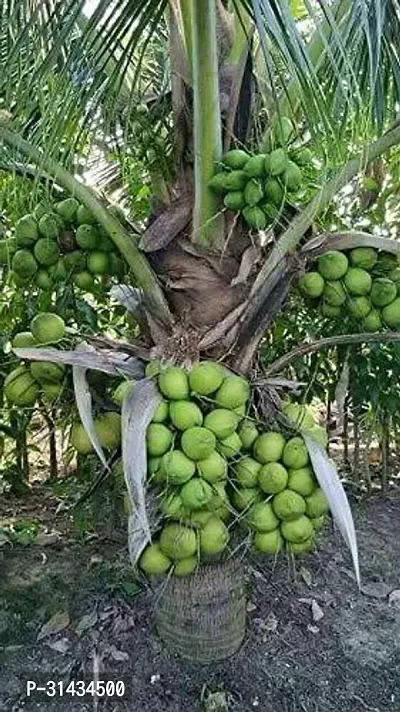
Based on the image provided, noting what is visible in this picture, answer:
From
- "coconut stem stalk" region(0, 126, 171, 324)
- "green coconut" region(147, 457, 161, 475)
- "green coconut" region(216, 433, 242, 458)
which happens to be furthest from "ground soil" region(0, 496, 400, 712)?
"coconut stem stalk" region(0, 126, 171, 324)

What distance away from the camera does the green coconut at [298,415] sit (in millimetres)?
1893

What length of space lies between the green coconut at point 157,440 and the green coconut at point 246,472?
0.21 metres

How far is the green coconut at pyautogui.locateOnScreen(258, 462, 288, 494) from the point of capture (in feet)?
5.71

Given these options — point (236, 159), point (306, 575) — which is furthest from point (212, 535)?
point (306, 575)

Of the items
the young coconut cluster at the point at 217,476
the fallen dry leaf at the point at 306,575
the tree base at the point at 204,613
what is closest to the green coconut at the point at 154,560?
the young coconut cluster at the point at 217,476

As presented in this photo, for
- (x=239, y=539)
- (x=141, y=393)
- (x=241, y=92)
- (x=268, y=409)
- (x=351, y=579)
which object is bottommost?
(x=351, y=579)

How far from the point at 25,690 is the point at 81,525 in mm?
568

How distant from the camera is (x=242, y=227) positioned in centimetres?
193

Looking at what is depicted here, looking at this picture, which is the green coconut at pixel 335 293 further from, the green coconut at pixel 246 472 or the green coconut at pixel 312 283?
the green coconut at pixel 246 472

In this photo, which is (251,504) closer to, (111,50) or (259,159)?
(259,159)

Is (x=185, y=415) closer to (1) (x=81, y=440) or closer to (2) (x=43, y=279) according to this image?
(1) (x=81, y=440)

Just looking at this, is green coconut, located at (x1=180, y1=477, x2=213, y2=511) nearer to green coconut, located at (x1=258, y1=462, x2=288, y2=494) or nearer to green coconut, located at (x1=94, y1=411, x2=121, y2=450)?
green coconut, located at (x1=258, y1=462, x2=288, y2=494)

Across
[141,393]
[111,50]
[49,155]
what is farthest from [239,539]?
[111,50]

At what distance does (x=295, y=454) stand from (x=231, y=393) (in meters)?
0.21
